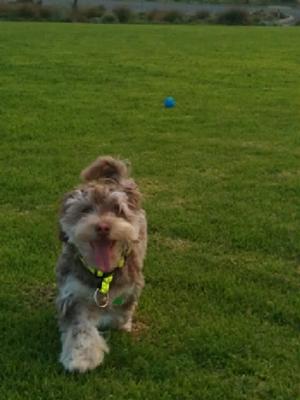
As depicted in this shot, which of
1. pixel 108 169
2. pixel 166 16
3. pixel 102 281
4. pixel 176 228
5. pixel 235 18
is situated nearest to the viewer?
pixel 102 281

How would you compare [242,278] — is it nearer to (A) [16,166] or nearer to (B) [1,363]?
(B) [1,363]

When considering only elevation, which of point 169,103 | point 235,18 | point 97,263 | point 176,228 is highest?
point 97,263

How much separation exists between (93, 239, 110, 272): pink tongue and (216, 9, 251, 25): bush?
130 feet

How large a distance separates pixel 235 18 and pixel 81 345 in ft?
132

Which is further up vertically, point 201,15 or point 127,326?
point 127,326

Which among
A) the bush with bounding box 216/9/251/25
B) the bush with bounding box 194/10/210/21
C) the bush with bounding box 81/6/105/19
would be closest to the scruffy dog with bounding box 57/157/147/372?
the bush with bounding box 81/6/105/19

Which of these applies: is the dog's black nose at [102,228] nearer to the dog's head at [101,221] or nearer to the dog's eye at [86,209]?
the dog's head at [101,221]

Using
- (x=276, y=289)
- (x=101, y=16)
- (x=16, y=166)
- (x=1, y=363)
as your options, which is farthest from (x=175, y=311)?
(x=101, y=16)

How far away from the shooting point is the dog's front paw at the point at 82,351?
162 inches

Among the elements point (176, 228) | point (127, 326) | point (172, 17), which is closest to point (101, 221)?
point (127, 326)

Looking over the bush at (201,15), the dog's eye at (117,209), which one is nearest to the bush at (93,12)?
the bush at (201,15)

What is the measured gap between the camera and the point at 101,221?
3871mm

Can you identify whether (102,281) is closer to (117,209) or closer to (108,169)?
(117,209)

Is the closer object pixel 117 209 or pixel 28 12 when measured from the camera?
pixel 117 209
